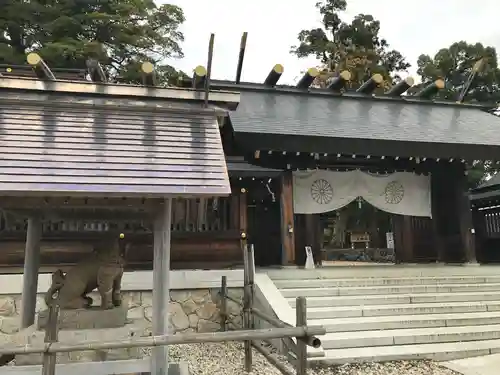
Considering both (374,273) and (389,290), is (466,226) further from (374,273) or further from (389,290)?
(389,290)

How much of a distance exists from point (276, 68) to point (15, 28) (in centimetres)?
1196

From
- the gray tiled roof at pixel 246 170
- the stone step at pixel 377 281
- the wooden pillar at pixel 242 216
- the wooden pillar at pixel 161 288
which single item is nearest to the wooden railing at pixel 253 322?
the wooden pillar at pixel 161 288

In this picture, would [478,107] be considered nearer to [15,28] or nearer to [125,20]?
[125,20]

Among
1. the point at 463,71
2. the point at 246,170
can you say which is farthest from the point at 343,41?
the point at 246,170

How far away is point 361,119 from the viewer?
419 inches

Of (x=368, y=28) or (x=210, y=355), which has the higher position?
(x=368, y=28)

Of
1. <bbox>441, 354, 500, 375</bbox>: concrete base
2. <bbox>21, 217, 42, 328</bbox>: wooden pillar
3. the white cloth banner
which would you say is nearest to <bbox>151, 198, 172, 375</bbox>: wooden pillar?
<bbox>21, 217, 42, 328</bbox>: wooden pillar

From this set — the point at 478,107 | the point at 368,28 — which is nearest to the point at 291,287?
the point at 478,107

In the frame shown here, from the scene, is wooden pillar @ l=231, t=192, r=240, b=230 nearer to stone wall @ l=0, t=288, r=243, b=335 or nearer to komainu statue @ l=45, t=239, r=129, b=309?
stone wall @ l=0, t=288, r=243, b=335

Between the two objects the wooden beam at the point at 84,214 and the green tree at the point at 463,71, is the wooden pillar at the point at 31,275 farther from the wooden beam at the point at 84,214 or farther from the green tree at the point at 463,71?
the green tree at the point at 463,71

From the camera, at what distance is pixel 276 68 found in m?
10.9

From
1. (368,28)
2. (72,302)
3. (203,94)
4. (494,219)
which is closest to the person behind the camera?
(72,302)

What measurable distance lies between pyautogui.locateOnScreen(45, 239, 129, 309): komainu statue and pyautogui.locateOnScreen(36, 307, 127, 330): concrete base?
84 millimetres

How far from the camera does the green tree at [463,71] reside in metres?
21.9
